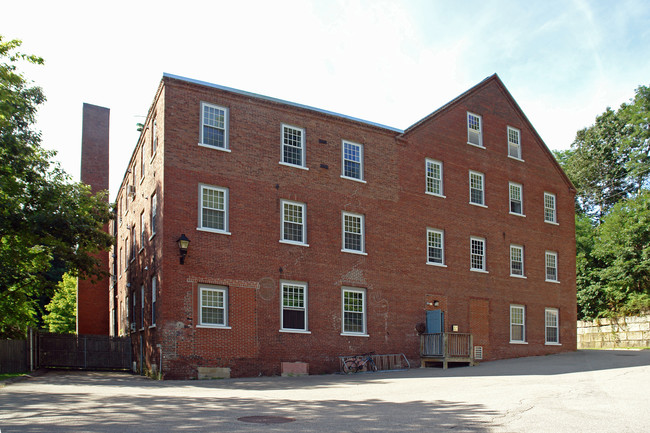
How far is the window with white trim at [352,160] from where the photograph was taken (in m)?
25.3

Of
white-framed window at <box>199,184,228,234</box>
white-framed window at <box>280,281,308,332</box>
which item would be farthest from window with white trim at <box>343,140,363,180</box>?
white-framed window at <box>199,184,228,234</box>

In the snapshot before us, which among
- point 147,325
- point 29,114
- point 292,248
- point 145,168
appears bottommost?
point 147,325

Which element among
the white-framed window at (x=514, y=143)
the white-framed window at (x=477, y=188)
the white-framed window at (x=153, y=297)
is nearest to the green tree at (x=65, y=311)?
the white-framed window at (x=153, y=297)

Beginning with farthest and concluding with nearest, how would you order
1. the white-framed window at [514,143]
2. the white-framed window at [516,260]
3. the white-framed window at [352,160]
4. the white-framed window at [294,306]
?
1. the white-framed window at [514,143]
2. the white-framed window at [516,260]
3. the white-framed window at [352,160]
4. the white-framed window at [294,306]

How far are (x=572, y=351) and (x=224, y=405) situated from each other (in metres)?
23.7

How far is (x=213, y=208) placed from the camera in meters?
21.8

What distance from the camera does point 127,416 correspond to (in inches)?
420

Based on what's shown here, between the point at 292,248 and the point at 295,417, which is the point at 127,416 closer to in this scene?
the point at 295,417

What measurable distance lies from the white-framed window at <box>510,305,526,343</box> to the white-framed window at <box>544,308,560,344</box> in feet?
5.51

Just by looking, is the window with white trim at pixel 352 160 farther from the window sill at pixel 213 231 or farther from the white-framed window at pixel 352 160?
the window sill at pixel 213 231

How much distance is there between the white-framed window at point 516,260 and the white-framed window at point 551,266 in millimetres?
1994

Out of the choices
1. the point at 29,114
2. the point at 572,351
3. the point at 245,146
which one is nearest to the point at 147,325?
the point at 245,146

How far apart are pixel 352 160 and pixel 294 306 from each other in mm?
6598

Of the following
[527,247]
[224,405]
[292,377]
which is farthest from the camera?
[527,247]
